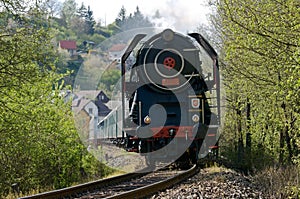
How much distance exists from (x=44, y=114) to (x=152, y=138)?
4.83 m

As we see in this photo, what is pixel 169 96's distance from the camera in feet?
44.2

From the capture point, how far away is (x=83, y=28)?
116 m

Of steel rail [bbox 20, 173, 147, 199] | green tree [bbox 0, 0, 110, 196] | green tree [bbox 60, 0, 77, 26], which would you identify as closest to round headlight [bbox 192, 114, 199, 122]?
steel rail [bbox 20, 173, 147, 199]

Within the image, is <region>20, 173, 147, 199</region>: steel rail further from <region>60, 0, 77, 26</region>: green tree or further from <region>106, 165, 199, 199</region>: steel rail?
<region>60, 0, 77, 26</region>: green tree

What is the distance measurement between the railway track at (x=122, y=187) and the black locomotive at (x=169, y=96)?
857mm

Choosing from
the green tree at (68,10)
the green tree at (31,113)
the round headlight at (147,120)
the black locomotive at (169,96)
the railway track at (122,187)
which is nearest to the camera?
the railway track at (122,187)

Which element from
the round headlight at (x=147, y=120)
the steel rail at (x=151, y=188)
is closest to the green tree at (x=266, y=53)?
the round headlight at (x=147, y=120)

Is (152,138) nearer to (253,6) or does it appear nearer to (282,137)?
(253,6)

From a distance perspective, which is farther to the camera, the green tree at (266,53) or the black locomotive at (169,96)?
the black locomotive at (169,96)

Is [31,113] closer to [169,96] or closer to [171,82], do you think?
[169,96]

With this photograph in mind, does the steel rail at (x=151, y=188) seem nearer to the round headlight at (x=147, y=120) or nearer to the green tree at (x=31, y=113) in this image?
the round headlight at (x=147, y=120)

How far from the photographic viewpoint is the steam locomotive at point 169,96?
13039 mm

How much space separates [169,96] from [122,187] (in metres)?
3.72

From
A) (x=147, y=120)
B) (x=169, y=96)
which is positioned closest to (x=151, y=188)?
(x=147, y=120)
